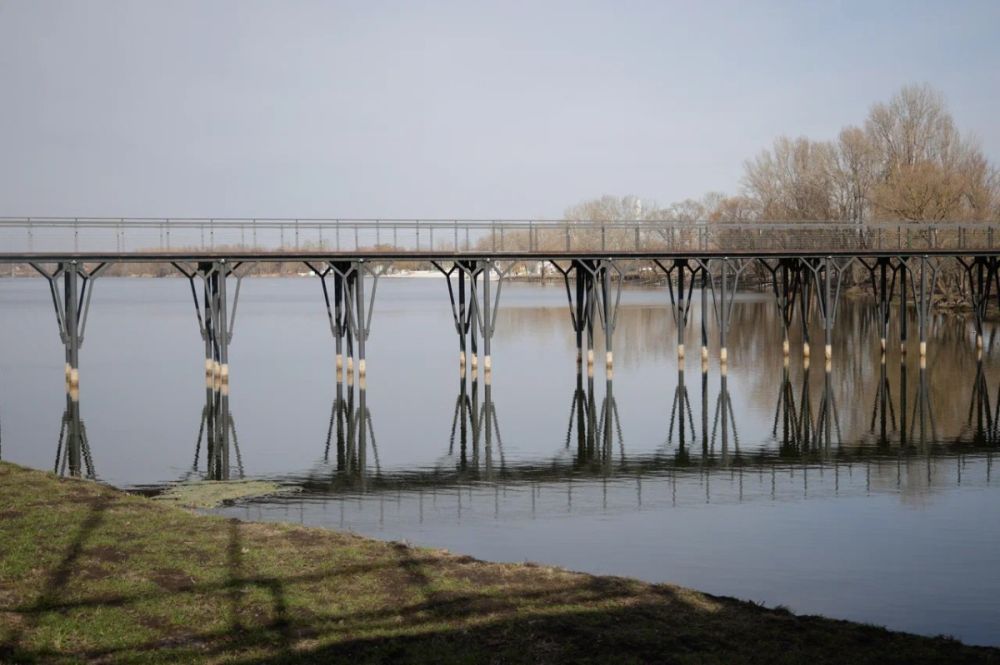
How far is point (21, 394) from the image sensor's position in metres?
30.7

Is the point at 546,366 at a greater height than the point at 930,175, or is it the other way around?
the point at 930,175

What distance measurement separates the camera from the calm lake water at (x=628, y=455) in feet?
43.0

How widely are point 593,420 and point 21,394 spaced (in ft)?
55.0

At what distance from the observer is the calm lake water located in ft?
43.0

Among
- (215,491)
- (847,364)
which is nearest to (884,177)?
(847,364)

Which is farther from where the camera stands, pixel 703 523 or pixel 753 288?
pixel 753 288

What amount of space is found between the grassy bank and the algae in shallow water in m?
4.20

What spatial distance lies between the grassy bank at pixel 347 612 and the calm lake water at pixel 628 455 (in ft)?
6.29

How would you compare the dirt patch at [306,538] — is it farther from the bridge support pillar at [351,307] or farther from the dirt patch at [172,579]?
the bridge support pillar at [351,307]

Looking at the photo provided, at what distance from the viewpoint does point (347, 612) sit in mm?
9414

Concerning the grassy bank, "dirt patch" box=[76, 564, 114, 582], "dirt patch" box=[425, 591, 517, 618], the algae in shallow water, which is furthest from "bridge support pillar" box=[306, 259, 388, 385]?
"dirt patch" box=[425, 591, 517, 618]

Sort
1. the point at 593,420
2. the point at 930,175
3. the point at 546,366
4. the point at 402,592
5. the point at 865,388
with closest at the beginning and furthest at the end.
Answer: the point at 402,592, the point at 593,420, the point at 865,388, the point at 546,366, the point at 930,175

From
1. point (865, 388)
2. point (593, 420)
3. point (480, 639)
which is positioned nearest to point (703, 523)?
point (480, 639)

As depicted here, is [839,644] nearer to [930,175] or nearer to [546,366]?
[546,366]
